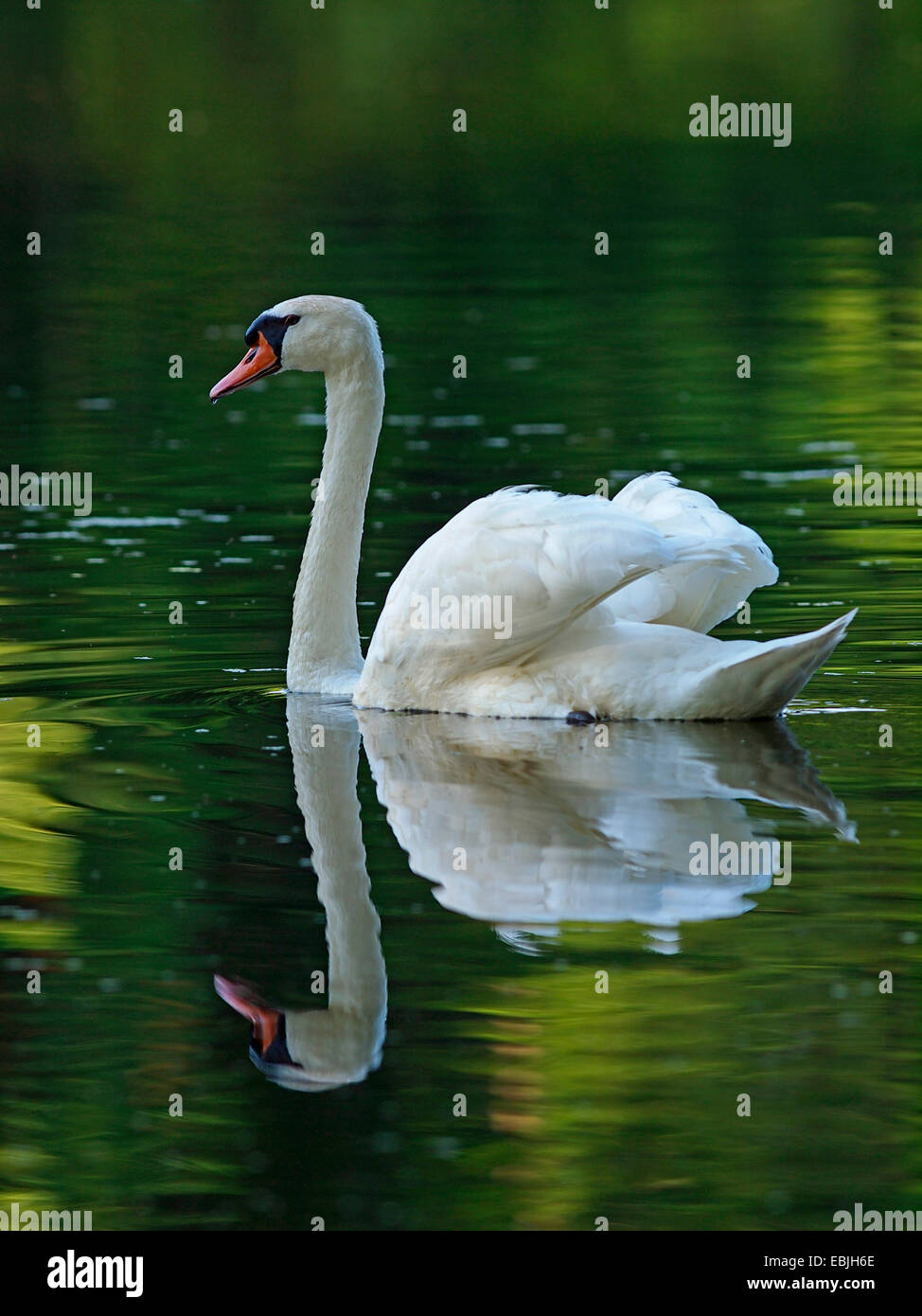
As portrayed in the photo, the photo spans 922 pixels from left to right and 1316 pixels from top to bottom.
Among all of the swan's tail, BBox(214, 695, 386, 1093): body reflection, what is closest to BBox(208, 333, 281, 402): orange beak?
BBox(214, 695, 386, 1093): body reflection

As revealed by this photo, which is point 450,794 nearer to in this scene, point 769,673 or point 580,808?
point 580,808

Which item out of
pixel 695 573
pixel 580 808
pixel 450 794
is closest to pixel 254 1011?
pixel 580 808

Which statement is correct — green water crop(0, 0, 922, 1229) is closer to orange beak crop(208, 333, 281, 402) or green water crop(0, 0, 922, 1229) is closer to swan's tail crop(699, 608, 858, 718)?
swan's tail crop(699, 608, 858, 718)

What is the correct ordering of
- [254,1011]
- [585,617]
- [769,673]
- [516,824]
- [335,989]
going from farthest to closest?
[585,617] < [769,673] < [516,824] < [335,989] < [254,1011]

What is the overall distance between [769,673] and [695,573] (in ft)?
2.65

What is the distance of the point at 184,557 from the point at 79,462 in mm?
3593

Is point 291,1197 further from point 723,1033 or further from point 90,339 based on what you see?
point 90,339

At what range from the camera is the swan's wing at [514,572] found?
29.7 feet

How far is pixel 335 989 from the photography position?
6.68 meters

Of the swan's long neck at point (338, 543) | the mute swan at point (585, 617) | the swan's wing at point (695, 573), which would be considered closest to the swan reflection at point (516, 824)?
the mute swan at point (585, 617)

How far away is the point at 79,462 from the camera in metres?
17.3

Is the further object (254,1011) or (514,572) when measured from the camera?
(514,572)

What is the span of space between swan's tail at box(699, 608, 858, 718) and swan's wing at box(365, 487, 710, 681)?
1.58 ft
